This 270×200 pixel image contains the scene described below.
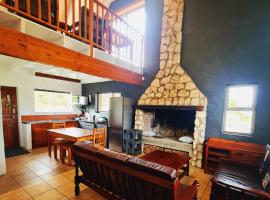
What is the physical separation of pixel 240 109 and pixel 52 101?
6.11 m

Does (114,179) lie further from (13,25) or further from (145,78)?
(145,78)

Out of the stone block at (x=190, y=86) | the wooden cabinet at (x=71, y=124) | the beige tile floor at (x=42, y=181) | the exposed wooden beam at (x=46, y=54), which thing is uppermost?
the exposed wooden beam at (x=46, y=54)

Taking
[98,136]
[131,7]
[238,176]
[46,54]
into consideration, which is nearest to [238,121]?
[238,176]

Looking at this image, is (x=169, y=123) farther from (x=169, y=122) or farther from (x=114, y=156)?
(x=114, y=156)

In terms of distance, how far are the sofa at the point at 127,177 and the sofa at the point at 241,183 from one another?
456 millimetres

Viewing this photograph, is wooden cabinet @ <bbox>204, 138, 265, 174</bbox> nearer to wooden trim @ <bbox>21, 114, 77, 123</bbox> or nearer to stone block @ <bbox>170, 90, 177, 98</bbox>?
stone block @ <bbox>170, 90, 177, 98</bbox>

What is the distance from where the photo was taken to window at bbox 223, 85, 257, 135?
304cm

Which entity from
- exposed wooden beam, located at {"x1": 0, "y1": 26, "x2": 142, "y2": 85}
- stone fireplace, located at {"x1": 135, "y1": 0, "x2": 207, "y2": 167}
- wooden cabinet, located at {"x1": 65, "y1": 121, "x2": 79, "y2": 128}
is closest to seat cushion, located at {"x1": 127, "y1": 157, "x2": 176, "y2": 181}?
exposed wooden beam, located at {"x1": 0, "y1": 26, "x2": 142, "y2": 85}

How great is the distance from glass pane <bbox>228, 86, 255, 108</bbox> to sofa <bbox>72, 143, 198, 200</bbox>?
2.26 m

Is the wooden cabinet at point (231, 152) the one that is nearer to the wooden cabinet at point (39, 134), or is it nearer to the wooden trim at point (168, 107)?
the wooden trim at point (168, 107)

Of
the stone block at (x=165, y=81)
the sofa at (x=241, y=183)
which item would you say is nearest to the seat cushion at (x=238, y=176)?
the sofa at (x=241, y=183)

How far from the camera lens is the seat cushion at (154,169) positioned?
4.21 feet

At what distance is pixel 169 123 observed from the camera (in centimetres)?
444

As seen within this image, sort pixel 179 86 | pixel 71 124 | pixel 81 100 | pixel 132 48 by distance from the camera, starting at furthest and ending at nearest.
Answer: pixel 81 100 < pixel 71 124 < pixel 132 48 < pixel 179 86
